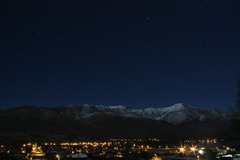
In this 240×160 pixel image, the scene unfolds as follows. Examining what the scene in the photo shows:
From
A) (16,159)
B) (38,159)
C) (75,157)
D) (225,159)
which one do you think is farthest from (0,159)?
(225,159)

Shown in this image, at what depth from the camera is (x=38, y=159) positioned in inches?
3022

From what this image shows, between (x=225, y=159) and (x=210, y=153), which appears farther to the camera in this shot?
(x=225, y=159)

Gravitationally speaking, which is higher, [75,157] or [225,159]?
[75,157]

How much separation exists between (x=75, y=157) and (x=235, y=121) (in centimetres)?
3949

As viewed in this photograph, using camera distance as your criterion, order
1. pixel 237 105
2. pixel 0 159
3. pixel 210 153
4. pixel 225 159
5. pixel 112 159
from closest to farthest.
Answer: pixel 210 153, pixel 225 159, pixel 237 105, pixel 0 159, pixel 112 159

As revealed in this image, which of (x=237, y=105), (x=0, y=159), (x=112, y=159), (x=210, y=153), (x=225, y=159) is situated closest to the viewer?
(x=210, y=153)

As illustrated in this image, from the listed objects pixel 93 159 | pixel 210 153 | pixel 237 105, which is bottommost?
pixel 210 153

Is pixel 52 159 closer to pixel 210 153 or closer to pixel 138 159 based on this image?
pixel 138 159

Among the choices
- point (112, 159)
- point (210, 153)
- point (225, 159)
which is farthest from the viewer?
point (112, 159)

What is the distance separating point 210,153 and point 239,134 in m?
50.9

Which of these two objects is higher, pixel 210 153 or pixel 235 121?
pixel 235 121

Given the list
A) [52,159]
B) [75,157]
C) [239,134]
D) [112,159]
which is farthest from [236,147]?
[52,159]

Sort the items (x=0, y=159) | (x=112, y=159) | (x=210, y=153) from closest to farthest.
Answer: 1. (x=210, y=153)
2. (x=0, y=159)
3. (x=112, y=159)

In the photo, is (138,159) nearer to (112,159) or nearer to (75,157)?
(112,159)
